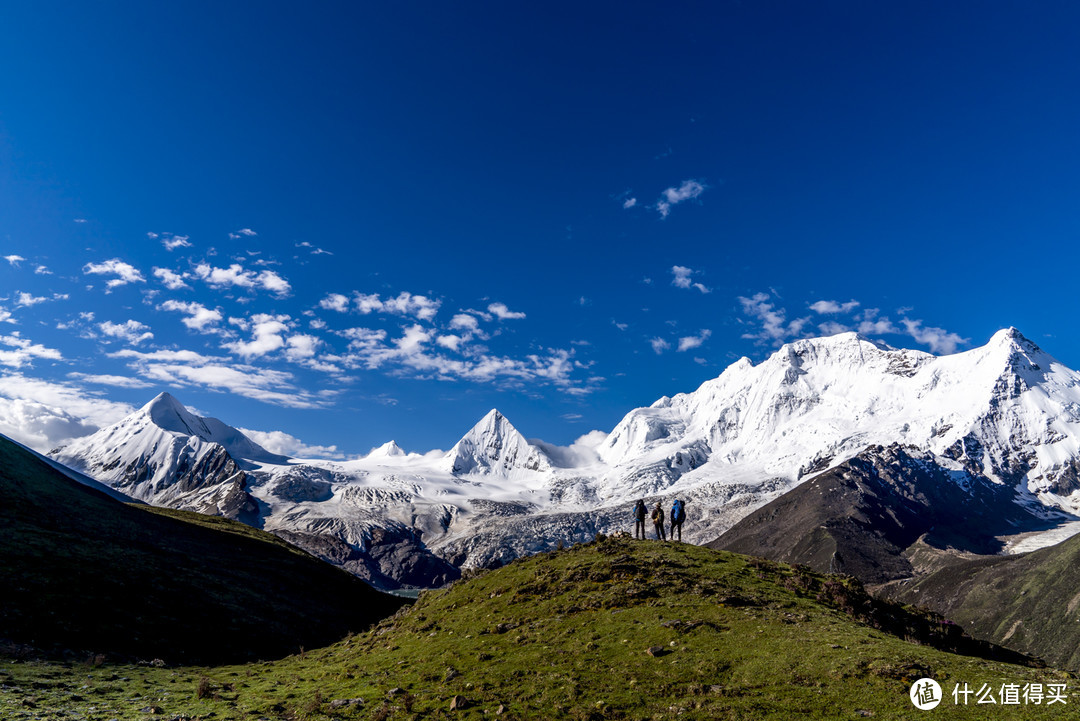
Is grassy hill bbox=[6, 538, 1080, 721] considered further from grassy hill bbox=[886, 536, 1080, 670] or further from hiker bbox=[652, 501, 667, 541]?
grassy hill bbox=[886, 536, 1080, 670]

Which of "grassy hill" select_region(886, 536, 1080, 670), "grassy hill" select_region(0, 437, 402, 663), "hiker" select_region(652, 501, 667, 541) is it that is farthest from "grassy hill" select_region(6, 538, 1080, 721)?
"grassy hill" select_region(886, 536, 1080, 670)

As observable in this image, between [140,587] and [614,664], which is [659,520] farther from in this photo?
[140,587]

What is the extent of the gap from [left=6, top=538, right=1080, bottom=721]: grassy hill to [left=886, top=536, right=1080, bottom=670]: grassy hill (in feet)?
395

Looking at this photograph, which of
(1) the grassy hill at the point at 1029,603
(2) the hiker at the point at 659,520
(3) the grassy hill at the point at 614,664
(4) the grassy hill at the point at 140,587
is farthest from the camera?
(1) the grassy hill at the point at 1029,603

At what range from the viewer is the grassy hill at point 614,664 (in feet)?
67.9

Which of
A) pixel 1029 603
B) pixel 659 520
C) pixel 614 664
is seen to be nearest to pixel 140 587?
pixel 659 520

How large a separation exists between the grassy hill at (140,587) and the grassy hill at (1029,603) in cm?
13472

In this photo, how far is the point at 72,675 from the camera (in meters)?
32.1

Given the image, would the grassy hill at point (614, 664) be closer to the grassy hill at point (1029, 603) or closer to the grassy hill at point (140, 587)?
the grassy hill at point (140, 587)

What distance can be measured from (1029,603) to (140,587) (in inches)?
7242

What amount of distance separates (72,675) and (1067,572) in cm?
18566

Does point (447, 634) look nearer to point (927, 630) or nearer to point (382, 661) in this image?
point (382, 661)

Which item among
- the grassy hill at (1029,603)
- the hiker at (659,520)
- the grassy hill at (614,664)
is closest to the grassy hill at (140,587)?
the grassy hill at (614,664)

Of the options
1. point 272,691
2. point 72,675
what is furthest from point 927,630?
point 72,675
